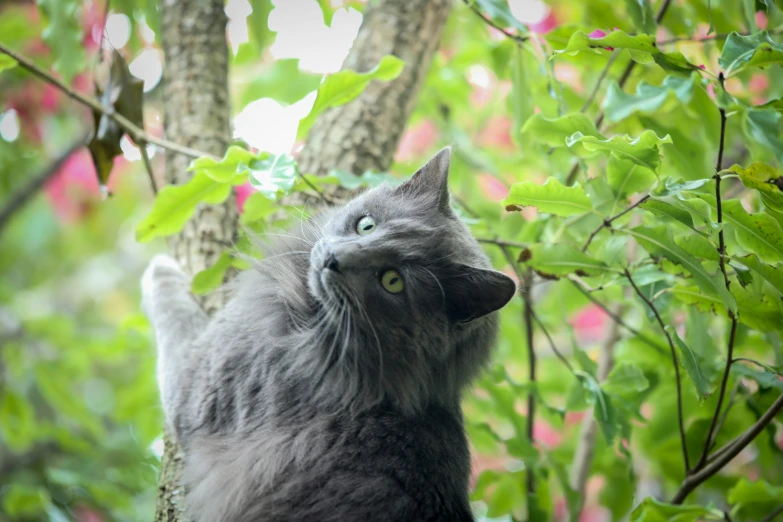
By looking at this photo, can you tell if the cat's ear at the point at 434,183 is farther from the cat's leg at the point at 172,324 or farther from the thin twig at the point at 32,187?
the thin twig at the point at 32,187

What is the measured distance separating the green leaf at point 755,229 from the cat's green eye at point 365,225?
2.96 ft

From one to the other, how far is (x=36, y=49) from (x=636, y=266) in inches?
143

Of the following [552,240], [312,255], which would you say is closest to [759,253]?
[552,240]

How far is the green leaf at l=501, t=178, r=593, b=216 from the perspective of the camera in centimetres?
156

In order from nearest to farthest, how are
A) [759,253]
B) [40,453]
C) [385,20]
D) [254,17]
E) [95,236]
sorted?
[759,253] < [254,17] < [385,20] < [40,453] < [95,236]

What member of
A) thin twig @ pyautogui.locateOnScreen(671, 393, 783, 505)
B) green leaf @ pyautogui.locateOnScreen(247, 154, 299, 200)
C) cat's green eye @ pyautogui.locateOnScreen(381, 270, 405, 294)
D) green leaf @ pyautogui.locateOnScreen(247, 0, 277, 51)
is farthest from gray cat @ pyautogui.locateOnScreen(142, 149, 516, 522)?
green leaf @ pyautogui.locateOnScreen(247, 0, 277, 51)

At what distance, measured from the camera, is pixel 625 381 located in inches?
77.4

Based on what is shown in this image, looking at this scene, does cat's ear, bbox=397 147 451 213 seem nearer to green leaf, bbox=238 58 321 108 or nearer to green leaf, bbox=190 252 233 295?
green leaf, bbox=190 252 233 295

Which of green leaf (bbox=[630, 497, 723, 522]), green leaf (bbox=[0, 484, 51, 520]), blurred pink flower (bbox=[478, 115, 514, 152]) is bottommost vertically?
green leaf (bbox=[630, 497, 723, 522])

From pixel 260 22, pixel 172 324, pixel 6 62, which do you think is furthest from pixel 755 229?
pixel 6 62

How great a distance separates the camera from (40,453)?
160 inches

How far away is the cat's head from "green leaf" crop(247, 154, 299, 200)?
268mm

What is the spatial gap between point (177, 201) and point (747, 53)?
5.09 feet

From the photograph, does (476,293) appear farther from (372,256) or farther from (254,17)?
(254,17)
